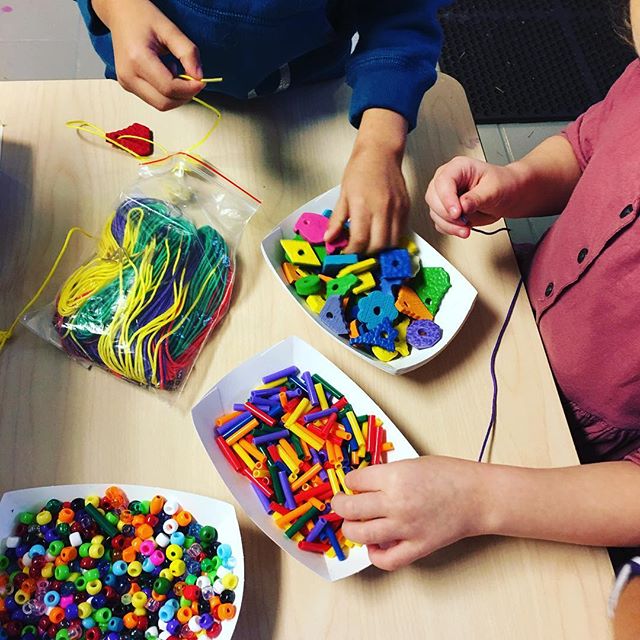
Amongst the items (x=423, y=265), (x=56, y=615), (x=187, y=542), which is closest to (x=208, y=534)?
(x=187, y=542)

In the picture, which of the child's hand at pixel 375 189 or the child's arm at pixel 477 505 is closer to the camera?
the child's arm at pixel 477 505

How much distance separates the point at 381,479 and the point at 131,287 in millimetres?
292

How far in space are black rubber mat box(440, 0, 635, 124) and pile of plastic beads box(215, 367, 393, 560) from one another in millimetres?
1030

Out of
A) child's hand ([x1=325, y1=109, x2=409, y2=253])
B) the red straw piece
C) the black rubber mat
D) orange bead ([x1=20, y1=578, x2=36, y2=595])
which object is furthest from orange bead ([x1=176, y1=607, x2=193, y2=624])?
the black rubber mat

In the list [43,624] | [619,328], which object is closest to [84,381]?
[43,624]

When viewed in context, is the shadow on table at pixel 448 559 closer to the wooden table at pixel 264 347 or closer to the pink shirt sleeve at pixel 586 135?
the wooden table at pixel 264 347

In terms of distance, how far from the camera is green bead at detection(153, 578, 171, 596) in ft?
1.51

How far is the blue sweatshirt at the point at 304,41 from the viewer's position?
63cm

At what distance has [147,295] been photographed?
22.7 inches

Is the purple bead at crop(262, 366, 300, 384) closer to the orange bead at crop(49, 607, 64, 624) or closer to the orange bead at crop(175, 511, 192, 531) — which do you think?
the orange bead at crop(175, 511, 192, 531)

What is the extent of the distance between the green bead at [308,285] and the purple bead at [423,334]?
99mm

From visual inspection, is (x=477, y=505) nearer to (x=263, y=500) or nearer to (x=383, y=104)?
(x=263, y=500)

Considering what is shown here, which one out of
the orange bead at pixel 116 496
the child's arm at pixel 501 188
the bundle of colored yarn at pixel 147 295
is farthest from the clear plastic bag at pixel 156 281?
the child's arm at pixel 501 188

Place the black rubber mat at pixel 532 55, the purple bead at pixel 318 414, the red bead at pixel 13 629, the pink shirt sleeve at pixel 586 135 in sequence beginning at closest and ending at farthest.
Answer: the red bead at pixel 13 629, the purple bead at pixel 318 414, the pink shirt sleeve at pixel 586 135, the black rubber mat at pixel 532 55
